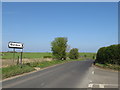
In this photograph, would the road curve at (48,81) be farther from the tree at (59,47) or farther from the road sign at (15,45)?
the tree at (59,47)

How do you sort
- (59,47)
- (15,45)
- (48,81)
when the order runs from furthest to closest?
(59,47) < (15,45) < (48,81)

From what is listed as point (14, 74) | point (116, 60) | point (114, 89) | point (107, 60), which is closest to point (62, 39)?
point (107, 60)

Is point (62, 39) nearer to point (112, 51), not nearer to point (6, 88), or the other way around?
point (112, 51)

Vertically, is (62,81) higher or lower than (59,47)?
lower

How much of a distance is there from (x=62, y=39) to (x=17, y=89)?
5111 cm

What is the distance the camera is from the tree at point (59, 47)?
58378 millimetres

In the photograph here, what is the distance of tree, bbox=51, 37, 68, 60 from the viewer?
5838 cm

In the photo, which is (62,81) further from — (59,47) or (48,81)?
(59,47)

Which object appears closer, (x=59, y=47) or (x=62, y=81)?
(x=62, y=81)

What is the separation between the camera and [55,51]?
5862cm

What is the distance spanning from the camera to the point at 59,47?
58.2 m

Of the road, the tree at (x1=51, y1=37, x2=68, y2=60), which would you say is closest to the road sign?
the road

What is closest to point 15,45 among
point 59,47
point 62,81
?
point 62,81

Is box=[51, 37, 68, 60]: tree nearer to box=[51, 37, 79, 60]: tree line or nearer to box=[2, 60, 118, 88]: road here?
box=[51, 37, 79, 60]: tree line
